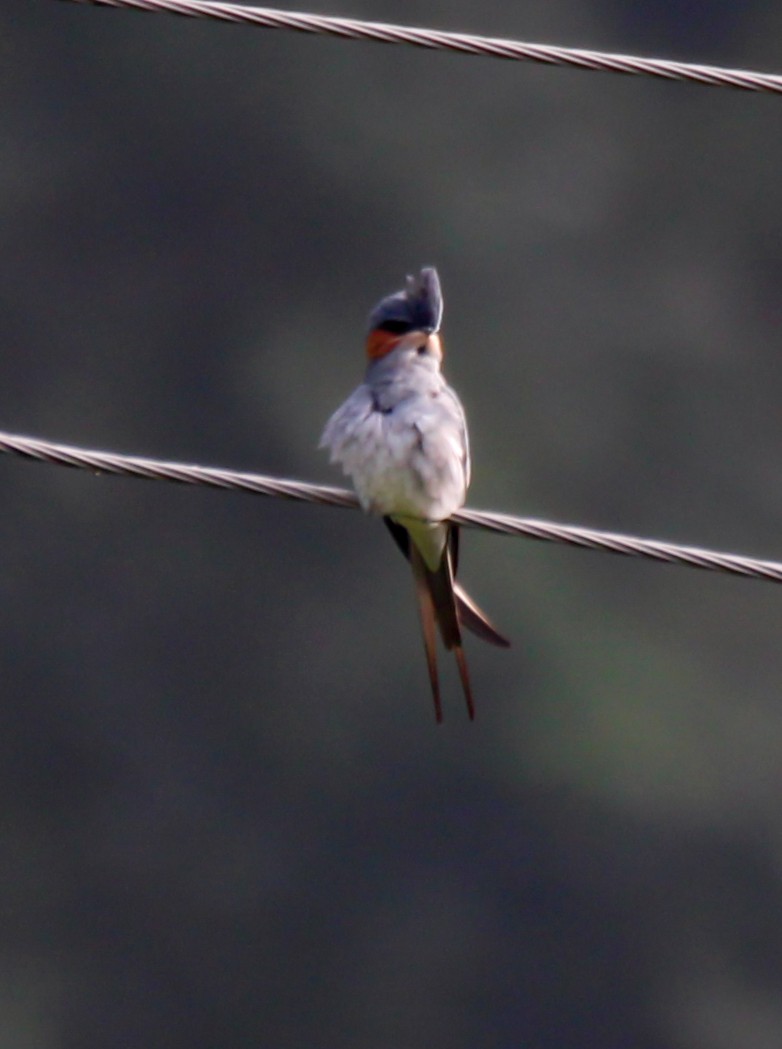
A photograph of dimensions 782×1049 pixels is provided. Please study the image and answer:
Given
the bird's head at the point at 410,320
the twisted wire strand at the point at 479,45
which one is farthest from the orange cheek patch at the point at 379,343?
the twisted wire strand at the point at 479,45

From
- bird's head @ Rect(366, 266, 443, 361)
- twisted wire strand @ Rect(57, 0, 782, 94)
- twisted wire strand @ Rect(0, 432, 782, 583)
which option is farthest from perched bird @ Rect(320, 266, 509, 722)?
twisted wire strand @ Rect(57, 0, 782, 94)

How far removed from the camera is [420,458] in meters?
4.34

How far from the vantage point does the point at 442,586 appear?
4535 mm

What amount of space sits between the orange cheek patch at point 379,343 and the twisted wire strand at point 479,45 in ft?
3.74

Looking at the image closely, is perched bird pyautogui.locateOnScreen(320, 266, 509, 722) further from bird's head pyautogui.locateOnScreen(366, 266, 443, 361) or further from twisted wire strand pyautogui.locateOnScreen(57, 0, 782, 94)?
twisted wire strand pyautogui.locateOnScreen(57, 0, 782, 94)

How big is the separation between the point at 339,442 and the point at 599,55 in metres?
1.14

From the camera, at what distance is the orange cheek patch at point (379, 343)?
473 cm

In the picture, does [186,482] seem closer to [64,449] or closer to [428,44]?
[64,449]

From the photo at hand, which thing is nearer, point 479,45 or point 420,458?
point 479,45

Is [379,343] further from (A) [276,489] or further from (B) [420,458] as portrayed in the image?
(A) [276,489]

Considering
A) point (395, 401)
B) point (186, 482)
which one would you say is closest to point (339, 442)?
point (395, 401)

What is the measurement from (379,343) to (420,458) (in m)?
0.54

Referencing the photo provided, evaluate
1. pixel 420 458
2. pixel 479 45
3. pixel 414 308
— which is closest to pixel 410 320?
pixel 414 308

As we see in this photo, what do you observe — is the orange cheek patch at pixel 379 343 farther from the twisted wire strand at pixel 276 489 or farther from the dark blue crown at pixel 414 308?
the twisted wire strand at pixel 276 489
